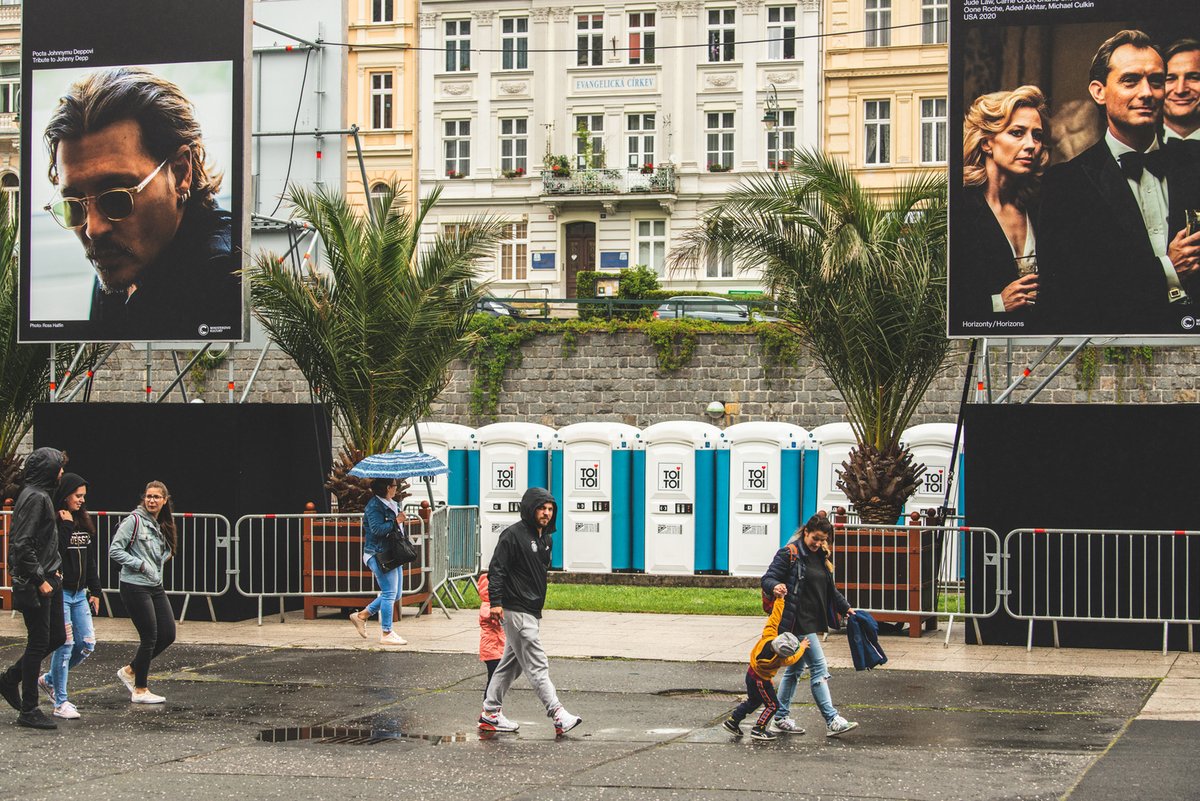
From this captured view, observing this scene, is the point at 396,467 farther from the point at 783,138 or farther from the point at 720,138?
the point at 720,138

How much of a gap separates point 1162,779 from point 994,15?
7.71 m

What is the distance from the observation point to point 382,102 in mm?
50500

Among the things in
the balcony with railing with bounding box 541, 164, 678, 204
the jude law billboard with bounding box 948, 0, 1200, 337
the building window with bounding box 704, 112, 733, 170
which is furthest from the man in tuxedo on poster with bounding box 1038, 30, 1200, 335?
the building window with bounding box 704, 112, 733, 170

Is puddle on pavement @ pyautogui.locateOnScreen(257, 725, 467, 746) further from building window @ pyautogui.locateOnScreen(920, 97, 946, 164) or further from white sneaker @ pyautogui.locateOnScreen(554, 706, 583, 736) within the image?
building window @ pyautogui.locateOnScreen(920, 97, 946, 164)

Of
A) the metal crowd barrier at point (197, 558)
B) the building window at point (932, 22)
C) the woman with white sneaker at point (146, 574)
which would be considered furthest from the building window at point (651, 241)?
the woman with white sneaker at point (146, 574)

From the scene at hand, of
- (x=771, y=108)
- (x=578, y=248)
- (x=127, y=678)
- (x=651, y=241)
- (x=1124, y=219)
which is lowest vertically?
(x=127, y=678)

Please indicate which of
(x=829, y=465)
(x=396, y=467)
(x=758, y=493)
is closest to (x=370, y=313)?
(x=396, y=467)

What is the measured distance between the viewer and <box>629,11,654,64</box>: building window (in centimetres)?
4859

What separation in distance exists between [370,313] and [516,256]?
33.6 meters

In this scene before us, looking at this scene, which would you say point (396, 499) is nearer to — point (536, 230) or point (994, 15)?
point (994, 15)

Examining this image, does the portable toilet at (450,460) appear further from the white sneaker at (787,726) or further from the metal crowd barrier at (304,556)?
the white sneaker at (787,726)

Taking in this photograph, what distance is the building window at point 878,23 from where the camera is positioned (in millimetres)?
46000

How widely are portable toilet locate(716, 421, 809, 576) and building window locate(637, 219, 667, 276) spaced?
1056 inches

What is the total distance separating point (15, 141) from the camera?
49.9 m
